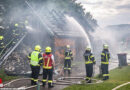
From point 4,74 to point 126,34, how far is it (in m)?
36.4

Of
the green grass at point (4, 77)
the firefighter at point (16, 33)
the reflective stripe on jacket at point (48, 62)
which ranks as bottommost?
the green grass at point (4, 77)

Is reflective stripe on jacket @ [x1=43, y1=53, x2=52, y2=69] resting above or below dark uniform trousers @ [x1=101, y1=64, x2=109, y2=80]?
above

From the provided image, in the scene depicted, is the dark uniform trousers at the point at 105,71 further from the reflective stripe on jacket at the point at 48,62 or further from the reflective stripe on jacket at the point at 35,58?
the reflective stripe on jacket at the point at 35,58

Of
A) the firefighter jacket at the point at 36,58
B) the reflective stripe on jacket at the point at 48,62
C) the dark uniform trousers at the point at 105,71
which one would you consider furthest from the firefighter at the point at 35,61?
the dark uniform trousers at the point at 105,71

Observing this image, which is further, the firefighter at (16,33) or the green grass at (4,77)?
the firefighter at (16,33)

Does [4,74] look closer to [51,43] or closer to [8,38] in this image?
[8,38]

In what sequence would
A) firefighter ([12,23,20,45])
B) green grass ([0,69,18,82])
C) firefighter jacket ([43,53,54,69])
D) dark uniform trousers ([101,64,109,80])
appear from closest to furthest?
firefighter jacket ([43,53,54,69]) → dark uniform trousers ([101,64,109,80]) → green grass ([0,69,18,82]) → firefighter ([12,23,20,45])

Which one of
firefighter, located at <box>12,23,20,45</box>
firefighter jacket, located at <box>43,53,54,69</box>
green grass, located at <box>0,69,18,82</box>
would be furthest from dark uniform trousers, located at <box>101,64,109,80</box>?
firefighter, located at <box>12,23,20,45</box>

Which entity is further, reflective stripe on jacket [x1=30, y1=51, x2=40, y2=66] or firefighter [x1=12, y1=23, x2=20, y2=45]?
firefighter [x1=12, y1=23, x2=20, y2=45]

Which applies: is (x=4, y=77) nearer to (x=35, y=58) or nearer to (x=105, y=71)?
(x=35, y=58)

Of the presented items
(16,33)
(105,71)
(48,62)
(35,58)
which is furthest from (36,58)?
(16,33)

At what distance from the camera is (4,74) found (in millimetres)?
10016

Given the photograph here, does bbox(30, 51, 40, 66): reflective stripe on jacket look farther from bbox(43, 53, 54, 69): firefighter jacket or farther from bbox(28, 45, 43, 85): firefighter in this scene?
bbox(43, 53, 54, 69): firefighter jacket

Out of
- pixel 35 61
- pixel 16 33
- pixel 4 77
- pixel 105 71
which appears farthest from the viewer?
pixel 16 33
